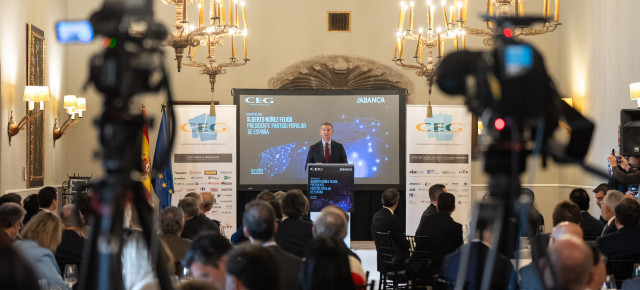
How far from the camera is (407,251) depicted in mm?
7754

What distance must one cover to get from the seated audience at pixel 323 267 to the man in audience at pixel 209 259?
39 cm

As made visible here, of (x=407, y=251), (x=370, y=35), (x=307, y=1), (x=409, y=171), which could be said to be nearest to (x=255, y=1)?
(x=307, y=1)

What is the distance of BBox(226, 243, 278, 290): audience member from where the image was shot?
8.71 ft

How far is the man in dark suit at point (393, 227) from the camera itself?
7.73 metres

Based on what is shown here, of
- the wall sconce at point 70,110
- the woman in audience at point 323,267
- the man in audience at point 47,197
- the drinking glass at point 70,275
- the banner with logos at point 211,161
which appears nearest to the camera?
the woman in audience at point 323,267

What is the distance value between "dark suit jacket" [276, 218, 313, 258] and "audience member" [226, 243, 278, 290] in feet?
10.4

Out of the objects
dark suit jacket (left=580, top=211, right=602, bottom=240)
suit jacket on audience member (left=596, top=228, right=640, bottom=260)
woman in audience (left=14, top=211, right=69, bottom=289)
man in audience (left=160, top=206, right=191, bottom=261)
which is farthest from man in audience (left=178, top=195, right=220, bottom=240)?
dark suit jacket (left=580, top=211, right=602, bottom=240)

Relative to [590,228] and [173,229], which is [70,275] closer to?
[173,229]

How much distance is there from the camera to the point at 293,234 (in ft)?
19.3

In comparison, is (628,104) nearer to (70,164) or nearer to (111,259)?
(70,164)

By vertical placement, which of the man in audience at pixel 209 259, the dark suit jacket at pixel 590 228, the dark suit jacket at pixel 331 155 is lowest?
the dark suit jacket at pixel 590 228

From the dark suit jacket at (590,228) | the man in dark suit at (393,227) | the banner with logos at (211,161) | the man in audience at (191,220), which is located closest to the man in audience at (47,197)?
the man in audience at (191,220)

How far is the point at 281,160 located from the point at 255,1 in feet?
10.2

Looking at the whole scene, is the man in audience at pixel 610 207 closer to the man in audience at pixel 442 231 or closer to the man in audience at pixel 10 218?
the man in audience at pixel 442 231
